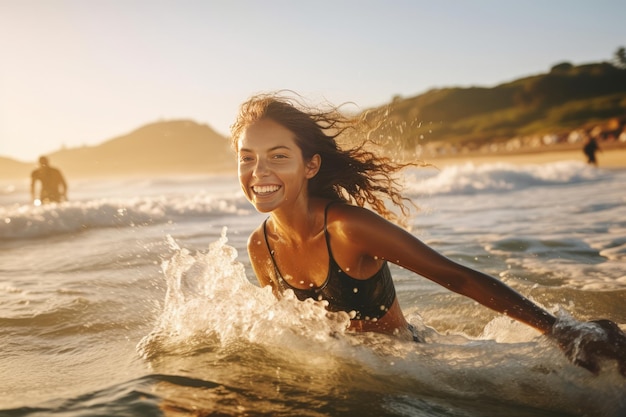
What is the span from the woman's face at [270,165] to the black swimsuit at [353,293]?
0.93ft

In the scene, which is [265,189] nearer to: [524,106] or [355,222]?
[355,222]

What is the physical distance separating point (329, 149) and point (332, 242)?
→ 0.79m

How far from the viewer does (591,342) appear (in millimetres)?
2803

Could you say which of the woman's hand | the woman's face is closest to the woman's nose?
the woman's face

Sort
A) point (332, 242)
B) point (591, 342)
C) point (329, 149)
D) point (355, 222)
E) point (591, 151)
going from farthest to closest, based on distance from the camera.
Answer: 1. point (591, 151)
2. point (329, 149)
3. point (332, 242)
4. point (355, 222)
5. point (591, 342)

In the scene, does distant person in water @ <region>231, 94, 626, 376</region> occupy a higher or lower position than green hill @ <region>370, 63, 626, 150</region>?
lower

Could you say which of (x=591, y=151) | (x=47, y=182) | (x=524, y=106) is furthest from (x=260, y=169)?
(x=524, y=106)

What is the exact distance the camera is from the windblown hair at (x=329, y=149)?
358cm

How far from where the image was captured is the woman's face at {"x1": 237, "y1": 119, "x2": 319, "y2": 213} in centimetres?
340

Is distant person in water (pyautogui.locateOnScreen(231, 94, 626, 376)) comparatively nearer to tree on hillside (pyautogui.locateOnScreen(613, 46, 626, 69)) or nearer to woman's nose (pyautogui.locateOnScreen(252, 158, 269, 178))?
woman's nose (pyautogui.locateOnScreen(252, 158, 269, 178))

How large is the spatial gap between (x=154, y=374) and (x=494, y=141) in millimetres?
74585

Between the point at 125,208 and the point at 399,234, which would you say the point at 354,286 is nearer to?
the point at 399,234

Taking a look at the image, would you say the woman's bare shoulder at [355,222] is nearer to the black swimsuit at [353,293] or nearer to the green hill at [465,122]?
the black swimsuit at [353,293]

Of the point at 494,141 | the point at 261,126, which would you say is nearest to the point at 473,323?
the point at 261,126
